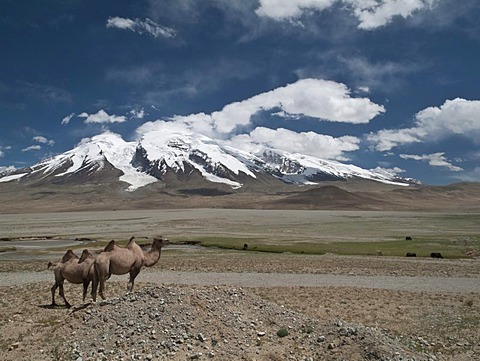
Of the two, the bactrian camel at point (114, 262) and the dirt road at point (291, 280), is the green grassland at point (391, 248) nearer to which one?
the dirt road at point (291, 280)

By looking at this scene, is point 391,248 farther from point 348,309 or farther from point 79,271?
point 79,271

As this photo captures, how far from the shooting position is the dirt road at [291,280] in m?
26.2

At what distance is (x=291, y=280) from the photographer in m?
28.7

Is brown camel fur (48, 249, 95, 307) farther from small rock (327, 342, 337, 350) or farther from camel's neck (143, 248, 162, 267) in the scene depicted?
small rock (327, 342, 337, 350)

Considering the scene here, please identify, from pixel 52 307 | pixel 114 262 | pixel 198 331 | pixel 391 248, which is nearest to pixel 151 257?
pixel 114 262

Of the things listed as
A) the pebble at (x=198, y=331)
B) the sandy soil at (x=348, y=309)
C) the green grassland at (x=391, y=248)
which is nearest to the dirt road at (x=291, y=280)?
the sandy soil at (x=348, y=309)

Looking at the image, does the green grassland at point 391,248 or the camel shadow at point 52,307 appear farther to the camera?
the green grassland at point 391,248

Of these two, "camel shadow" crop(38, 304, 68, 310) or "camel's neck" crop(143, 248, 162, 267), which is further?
"camel's neck" crop(143, 248, 162, 267)

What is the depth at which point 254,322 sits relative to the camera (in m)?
14.6

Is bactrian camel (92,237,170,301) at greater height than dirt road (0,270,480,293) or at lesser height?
greater

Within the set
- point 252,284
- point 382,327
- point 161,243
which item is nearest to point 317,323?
point 382,327

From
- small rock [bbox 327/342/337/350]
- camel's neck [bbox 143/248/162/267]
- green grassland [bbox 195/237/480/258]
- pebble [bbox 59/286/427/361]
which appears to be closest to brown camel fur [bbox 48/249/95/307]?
camel's neck [bbox 143/248/162/267]

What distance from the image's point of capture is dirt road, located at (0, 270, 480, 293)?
26234 millimetres

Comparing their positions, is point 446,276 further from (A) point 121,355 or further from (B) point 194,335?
(A) point 121,355
